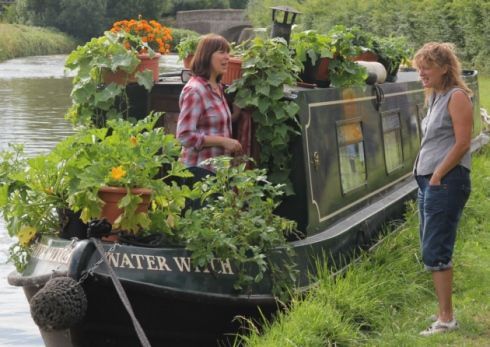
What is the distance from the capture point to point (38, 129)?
18859mm

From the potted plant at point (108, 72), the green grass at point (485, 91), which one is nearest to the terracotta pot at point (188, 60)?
the potted plant at point (108, 72)

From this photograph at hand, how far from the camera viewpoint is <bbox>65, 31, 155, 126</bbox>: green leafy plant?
6.34m

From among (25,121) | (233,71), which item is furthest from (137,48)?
(25,121)

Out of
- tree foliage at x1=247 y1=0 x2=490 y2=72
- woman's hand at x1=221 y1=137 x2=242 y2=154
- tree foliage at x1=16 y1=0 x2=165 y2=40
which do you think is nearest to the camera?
woman's hand at x1=221 y1=137 x2=242 y2=154

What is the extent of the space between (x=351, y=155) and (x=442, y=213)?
1.99 meters

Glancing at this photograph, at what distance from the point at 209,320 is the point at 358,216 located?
1993 mm

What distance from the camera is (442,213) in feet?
17.6

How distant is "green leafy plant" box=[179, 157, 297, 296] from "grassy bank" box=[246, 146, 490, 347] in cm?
31

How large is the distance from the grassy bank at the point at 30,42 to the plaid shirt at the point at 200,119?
38623mm

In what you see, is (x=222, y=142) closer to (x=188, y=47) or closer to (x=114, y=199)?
(x=114, y=199)

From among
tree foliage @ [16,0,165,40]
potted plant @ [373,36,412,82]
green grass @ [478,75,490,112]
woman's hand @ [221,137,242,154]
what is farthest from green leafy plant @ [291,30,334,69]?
tree foliage @ [16,0,165,40]

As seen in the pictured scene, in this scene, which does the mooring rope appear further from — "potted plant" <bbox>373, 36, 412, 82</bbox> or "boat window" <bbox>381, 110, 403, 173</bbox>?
"potted plant" <bbox>373, 36, 412, 82</bbox>

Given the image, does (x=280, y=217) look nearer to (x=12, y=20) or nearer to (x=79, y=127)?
(x=79, y=127)

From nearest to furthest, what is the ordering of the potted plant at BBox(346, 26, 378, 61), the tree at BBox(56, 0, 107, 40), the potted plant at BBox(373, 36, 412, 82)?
1. the potted plant at BBox(346, 26, 378, 61)
2. the potted plant at BBox(373, 36, 412, 82)
3. the tree at BBox(56, 0, 107, 40)
